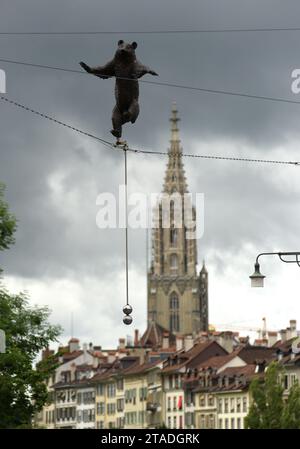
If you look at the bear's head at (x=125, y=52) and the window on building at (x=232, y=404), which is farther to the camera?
the window on building at (x=232, y=404)

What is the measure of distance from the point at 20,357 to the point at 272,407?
191 feet

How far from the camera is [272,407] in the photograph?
12688cm

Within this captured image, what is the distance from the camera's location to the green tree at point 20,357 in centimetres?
7062

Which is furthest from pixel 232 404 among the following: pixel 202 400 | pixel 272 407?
pixel 272 407

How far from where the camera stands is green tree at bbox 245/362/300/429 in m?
124

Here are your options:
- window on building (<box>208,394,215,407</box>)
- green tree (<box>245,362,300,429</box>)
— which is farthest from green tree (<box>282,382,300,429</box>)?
window on building (<box>208,394,215,407</box>)

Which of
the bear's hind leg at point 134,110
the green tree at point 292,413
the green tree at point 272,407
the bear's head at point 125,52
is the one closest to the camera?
the bear's head at point 125,52

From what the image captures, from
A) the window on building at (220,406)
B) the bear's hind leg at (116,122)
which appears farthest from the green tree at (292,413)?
the bear's hind leg at (116,122)

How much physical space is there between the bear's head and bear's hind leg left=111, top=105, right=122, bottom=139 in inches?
43.2

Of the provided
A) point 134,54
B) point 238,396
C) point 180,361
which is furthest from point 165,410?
point 134,54

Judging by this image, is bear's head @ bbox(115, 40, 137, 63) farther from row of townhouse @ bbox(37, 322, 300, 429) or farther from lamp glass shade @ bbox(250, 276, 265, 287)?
row of townhouse @ bbox(37, 322, 300, 429)

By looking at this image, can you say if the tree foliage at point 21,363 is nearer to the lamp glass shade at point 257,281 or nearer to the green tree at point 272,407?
the lamp glass shade at point 257,281

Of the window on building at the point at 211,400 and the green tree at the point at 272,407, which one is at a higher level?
the window on building at the point at 211,400
